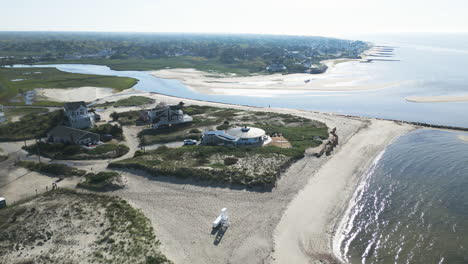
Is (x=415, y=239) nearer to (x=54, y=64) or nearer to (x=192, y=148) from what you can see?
(x=192, y=148)

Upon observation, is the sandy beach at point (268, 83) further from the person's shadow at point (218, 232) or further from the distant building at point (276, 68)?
the person's shadow at point (218, 232)

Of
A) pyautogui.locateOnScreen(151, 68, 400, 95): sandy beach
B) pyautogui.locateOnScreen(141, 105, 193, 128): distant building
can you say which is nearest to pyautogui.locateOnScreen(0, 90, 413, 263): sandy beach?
pyautogui.locateOnScreen(141, 105, 193, 128): distant building

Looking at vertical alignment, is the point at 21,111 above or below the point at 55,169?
below

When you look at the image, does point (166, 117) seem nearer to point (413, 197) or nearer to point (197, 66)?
point (413, 197)

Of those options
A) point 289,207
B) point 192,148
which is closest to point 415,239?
point 289,207

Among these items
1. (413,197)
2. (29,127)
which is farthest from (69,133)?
(413,197)

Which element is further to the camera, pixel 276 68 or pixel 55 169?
pixel 276 68

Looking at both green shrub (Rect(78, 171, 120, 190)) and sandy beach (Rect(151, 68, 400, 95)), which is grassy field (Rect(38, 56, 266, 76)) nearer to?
sandy beach (Rect(151, 68, 400, 95))
